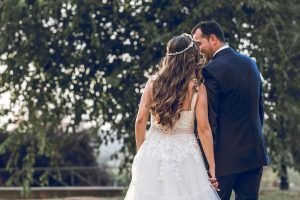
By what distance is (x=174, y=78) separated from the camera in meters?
6.21

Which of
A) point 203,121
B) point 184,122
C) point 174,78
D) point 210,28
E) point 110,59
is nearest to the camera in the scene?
point 174,78

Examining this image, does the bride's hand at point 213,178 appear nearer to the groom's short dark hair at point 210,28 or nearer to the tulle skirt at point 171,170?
the tulle skirt at point 171,170

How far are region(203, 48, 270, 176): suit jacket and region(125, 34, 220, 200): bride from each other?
161mm

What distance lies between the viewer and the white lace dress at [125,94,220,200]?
21.1 feet

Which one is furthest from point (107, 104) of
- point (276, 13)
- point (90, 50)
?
point (276, 13)

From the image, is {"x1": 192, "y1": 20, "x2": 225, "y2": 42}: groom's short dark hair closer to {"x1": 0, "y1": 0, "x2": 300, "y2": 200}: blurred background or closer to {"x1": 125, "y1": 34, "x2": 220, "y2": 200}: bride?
{"x1": 125, "y1": 34, "x2": 220, "y2": 200}: bride

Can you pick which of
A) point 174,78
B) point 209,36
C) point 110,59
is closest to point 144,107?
point 174,78

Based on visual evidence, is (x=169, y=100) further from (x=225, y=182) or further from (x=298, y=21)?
(x=298, y=21)

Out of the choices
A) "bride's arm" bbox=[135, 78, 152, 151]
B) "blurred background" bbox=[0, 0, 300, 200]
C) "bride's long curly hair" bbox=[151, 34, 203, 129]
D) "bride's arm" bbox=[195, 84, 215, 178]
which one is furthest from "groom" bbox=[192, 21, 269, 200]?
"blurred background" bbox=[0, 0, 300, 200]

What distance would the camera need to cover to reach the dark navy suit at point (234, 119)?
6.52 m

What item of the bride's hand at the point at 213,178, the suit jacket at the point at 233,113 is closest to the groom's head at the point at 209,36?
the suit jacket at the point at 233,113

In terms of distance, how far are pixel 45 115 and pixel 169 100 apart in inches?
319

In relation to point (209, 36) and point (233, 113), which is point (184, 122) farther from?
point (209, 36)

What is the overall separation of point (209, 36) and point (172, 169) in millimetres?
1100
